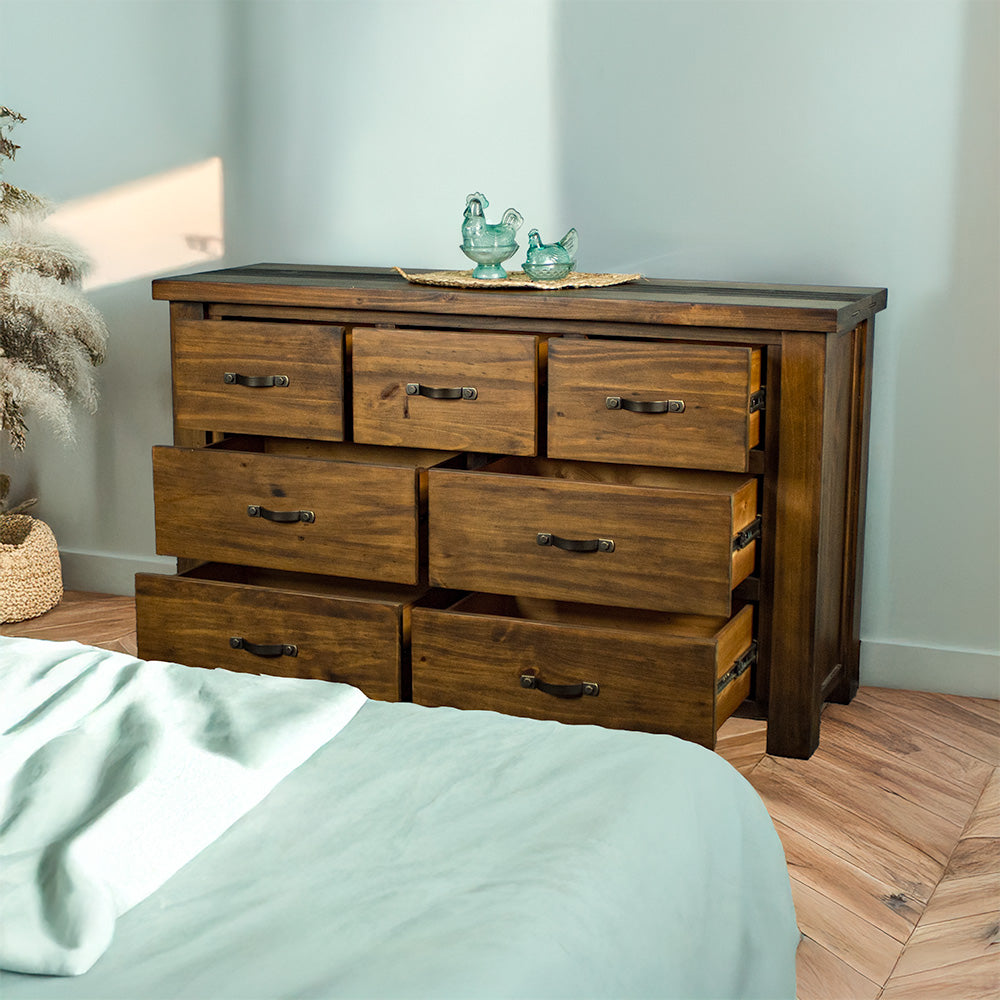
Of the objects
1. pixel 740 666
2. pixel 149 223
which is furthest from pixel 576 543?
pixel 149 223

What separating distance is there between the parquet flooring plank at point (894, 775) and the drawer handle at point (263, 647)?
0.95m

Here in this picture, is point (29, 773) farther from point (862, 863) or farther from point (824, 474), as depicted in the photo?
point (824, 474)

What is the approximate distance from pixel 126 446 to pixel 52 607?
434 millimetres

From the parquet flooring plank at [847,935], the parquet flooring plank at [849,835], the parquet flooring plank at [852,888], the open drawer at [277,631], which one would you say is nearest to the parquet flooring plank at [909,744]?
the parquet flooring plank at [849,835]

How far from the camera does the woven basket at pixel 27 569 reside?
295cm

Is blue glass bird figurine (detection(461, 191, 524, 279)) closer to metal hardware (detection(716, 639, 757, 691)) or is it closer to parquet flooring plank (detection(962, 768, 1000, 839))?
metal hardware (detection(716, 639, 757, 691))

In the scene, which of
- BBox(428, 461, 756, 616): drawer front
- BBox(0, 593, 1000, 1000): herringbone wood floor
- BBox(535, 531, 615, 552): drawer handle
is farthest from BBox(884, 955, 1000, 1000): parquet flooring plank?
BBox(535, 531, 615, 552): drawer handle

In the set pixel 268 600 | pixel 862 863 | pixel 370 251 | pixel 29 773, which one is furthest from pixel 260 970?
pixel 370 251

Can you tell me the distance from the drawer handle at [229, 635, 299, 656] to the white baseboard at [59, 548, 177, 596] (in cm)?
88

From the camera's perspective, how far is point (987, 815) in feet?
6.66

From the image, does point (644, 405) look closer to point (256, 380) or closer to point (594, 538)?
point (594, 538)

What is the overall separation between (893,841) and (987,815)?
20 cm

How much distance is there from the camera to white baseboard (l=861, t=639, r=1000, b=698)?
2.49 meters

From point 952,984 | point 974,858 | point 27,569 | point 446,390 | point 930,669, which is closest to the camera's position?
point 952,984
